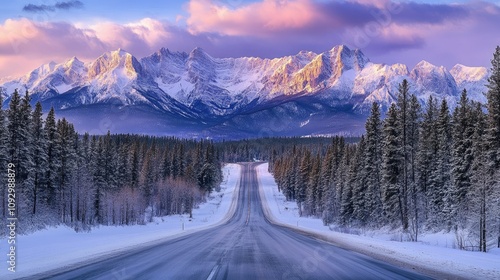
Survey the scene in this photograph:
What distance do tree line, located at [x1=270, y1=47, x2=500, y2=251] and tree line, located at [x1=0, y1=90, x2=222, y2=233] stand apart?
33.3 meters

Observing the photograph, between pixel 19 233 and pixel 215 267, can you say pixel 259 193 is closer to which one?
pixel 19 233

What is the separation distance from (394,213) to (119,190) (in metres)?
51.2

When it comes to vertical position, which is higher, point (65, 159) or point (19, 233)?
point (65, 159)

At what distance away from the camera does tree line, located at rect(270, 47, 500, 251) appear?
3431 centimetres

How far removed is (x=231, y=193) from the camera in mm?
146000

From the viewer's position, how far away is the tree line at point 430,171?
3431 cm

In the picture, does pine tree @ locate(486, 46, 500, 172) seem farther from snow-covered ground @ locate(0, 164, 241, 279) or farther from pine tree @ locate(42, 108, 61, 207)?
pine tree @ locate(42, 108, 61, 207)

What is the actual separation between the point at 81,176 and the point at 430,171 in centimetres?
4917

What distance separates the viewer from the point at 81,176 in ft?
223

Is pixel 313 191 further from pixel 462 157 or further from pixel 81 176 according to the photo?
pixel 462 157

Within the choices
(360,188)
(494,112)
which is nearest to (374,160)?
(360,188)

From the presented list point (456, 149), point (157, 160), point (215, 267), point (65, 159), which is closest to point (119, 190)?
point (65, 159)

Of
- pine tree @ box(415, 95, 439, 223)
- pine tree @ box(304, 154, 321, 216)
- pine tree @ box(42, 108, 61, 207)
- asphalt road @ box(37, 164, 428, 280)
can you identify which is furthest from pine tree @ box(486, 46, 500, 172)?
pine tree @ box(304, 154, 321, 216)

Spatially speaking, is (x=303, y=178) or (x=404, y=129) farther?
(x=303, y=178)
